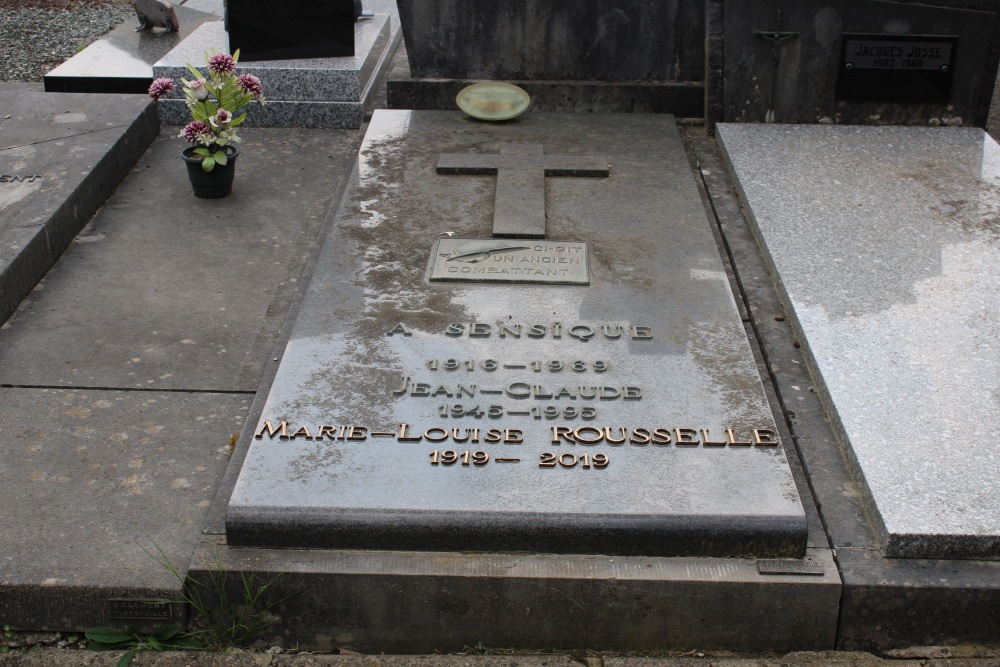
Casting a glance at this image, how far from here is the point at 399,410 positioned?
3049mm

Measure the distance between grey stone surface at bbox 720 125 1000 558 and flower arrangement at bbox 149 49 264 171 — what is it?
7.73 ft

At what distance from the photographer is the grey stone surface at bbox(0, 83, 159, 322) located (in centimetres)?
402

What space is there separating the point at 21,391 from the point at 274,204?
1.72 metres

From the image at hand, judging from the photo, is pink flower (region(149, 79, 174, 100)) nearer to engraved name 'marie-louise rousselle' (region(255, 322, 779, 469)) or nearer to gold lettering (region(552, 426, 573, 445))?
engraved name 'marie-louise rousselle' (region(255, 322, 779, 469))

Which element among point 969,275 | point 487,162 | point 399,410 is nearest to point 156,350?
point 399,410

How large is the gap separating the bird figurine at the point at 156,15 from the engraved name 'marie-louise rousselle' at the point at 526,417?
4444mm

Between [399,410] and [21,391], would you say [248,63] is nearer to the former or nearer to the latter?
[21,391]

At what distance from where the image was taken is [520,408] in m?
3.06

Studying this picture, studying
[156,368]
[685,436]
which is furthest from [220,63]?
[685,436]

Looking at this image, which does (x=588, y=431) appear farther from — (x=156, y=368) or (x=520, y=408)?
(x=156, y=368)

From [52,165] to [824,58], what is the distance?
3780 mm

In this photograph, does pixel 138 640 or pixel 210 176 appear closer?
pixel 138 640

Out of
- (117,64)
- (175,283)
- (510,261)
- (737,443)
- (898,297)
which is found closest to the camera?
(737,443)

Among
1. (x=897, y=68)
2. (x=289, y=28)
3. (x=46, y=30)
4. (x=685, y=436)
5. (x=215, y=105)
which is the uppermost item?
(x=289, y=28)
